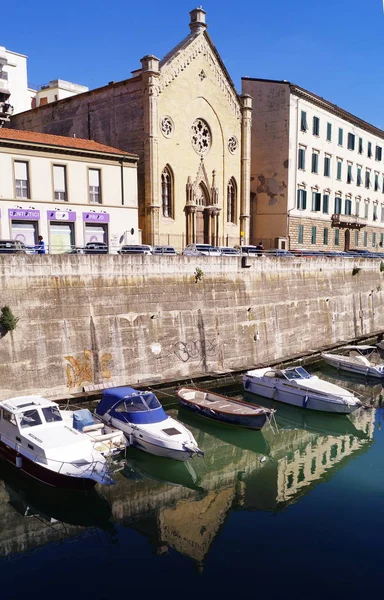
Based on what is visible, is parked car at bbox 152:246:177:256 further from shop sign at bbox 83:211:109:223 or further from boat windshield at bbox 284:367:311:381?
boat windshield at bbox 284:367:311:381

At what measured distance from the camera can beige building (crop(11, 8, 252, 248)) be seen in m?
35.2

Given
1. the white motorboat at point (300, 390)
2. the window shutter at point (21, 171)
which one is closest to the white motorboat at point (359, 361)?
Answer: the white motorboat at point (300, 390)

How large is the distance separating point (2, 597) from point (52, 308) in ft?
41.0

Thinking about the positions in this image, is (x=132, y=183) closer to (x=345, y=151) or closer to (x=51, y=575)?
(x=51, y=575)

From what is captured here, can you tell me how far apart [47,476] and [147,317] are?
10907 millimetres

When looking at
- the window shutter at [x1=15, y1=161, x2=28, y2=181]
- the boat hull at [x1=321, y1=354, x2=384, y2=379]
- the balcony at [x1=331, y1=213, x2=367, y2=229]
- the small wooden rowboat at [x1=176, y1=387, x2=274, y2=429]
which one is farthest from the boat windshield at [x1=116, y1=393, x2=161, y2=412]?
the balcony at [x1=331, y1=213, x2=367, y2=229]

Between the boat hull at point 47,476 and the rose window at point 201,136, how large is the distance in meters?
29.5

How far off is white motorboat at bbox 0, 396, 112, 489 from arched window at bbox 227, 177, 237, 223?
95.4ft

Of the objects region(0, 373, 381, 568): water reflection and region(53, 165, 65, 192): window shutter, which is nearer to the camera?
region(0, 373, 381, 568): water reflection

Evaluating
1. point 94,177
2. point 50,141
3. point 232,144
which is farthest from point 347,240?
point 50,141

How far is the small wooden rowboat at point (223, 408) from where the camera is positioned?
2047 cm

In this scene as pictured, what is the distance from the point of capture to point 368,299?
41.4 m

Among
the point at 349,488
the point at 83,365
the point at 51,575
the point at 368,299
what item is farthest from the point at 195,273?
the point at 368,299

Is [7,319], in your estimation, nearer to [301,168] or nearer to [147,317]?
[147,317]
